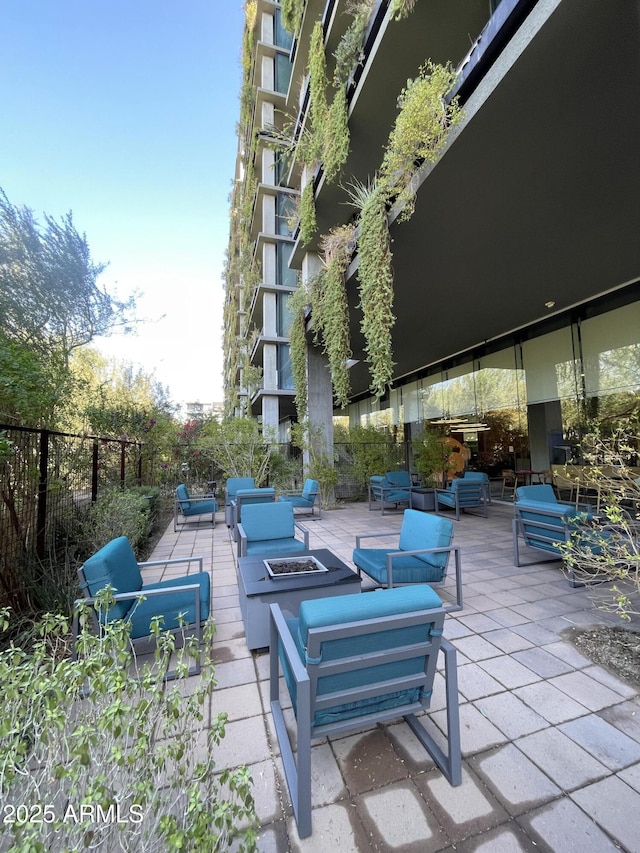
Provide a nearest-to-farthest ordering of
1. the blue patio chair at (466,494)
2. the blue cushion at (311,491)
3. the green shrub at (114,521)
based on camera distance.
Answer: the green shrub at (114,521) → the blue patio chair at (466,494) → the blue cushion at (311,491)

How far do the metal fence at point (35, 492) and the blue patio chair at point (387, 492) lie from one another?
559 cm

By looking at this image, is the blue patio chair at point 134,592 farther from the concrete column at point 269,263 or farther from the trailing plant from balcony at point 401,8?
the concrete column at point 269,263

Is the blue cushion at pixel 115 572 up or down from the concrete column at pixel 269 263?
down

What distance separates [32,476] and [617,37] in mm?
5891

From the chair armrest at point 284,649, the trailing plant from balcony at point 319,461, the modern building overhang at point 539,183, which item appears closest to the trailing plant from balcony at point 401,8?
the modern building overhang at point 539,183

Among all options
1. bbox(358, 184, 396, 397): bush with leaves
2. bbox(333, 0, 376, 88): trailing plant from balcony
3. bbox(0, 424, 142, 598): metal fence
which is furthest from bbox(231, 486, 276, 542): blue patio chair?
bbox(333, 0, 376, 88): trailing plant from balcony

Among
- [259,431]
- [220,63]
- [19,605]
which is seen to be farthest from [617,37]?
[220,63]

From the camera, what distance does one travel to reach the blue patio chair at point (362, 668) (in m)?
1.36

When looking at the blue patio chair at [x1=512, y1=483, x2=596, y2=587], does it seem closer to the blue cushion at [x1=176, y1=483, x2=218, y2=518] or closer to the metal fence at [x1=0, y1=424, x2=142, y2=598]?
the metal fence at [x1=0, y1=424, x2=142, y2=598]

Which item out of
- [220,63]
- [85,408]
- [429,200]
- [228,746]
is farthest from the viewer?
[220,63]

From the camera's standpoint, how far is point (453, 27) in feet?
15.0

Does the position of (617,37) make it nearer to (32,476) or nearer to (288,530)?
(288,530)

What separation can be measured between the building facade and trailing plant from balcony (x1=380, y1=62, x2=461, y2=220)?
0.26 ft

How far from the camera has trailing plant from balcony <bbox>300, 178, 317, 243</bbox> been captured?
7629 millimetres
